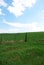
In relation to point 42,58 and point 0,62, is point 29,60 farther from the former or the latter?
point 0,62

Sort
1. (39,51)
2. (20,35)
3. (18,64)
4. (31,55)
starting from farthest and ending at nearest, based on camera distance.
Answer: (20,35), (39,51), (31,55), (18,64)

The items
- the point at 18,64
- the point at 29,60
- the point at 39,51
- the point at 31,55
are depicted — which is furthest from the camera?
the point at 39,51

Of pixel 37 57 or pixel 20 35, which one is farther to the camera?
pixel 20 35

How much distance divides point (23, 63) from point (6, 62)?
1.18m

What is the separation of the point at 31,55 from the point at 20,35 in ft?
68.6

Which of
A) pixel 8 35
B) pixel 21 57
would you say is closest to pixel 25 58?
pixel 21 57

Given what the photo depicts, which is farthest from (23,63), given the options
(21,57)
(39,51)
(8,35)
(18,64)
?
(8,35)

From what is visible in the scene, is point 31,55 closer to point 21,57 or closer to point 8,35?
point 21,57

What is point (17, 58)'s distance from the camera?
13.2 meters

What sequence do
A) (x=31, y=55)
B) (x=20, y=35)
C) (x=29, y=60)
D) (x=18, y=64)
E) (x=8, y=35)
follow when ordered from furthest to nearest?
1. (x=20, y=35)
2. (x=8, y=35)
3. (x=31, y=55)
4. (x=29, y=60)
5. (x=18, y=64)

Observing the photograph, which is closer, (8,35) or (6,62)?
(6,62)

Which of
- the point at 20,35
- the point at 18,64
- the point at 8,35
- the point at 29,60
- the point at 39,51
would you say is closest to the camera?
the point at 18,64

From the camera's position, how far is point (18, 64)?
38.8 feet

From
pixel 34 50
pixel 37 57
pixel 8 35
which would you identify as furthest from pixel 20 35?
pixel 37 57
